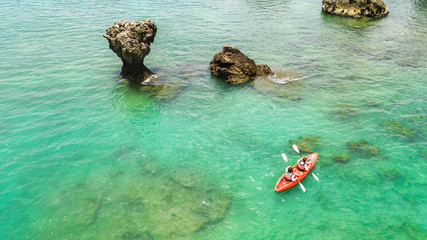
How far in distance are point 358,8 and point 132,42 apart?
127 ft

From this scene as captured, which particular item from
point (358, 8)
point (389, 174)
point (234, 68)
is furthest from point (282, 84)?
point (358, 8)

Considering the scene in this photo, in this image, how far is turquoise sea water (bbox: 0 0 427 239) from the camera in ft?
52.7

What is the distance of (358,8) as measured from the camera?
155 ft

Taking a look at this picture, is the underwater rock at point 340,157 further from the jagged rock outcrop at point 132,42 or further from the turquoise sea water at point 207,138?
the jagged rock outcrop at point 132,42

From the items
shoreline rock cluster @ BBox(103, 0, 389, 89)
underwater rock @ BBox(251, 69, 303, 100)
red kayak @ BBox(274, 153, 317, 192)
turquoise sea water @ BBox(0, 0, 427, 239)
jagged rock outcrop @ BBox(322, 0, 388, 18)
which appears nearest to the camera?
turquoise sea water @ BBox(0, 0, 427, 239)

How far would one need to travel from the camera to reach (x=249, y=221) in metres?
16.0

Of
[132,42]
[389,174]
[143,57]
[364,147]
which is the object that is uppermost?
[132,42]

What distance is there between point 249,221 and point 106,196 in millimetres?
8531

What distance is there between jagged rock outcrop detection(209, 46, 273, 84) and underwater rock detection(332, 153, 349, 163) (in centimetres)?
1221

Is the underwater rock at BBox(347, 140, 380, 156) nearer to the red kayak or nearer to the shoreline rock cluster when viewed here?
the red kayak

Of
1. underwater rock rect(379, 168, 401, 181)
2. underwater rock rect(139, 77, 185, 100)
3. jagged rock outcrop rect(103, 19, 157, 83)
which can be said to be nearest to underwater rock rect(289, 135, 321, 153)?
underwater rock rect(379, 168, 401, 181)

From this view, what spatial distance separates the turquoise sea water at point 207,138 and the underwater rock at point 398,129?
0.46 feet

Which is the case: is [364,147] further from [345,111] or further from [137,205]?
[137,205]

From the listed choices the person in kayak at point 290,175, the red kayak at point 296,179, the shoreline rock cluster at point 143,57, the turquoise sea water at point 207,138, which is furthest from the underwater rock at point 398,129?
the shoreline rock cluster at point 143,57
